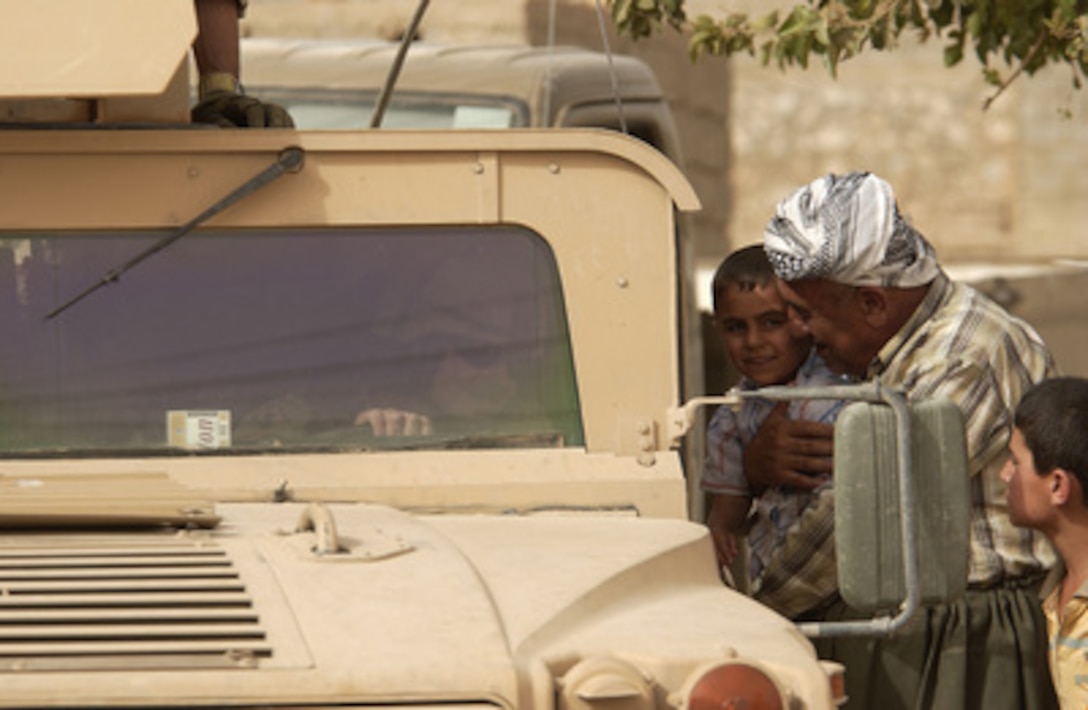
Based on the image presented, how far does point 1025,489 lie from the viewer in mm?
4531

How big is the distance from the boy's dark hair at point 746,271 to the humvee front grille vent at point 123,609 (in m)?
1.75

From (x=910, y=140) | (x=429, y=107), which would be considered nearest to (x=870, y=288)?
(x=429, y=107)

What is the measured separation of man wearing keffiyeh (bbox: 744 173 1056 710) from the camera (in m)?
4.70

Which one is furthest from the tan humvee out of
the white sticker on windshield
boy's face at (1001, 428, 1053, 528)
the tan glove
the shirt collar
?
boy's face at (1001, 428, 1053, 528)

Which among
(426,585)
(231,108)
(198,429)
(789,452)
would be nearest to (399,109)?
(231,108)

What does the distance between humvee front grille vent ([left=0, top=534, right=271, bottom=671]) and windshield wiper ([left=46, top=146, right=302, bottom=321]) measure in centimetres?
83

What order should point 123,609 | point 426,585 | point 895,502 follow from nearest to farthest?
point 123,609 < point 426,585 < point 895,502

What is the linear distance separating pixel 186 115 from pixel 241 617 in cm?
150

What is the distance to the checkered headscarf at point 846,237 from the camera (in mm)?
4699

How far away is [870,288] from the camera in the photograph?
189 inches

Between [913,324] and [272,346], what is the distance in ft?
3.81

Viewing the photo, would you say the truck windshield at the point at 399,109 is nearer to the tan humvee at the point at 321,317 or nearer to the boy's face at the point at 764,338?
the boy's face at the point at 764,338

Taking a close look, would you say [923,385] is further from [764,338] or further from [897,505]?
[897,505]

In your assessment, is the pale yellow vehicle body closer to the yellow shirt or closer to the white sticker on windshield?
the white sticker on windshield
